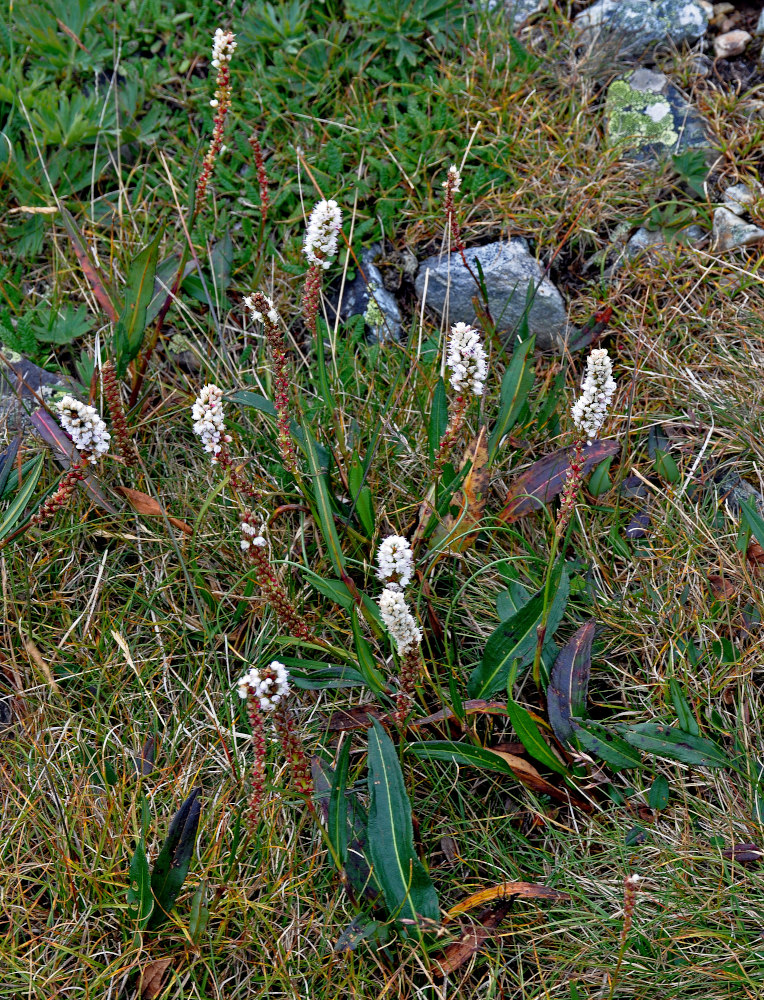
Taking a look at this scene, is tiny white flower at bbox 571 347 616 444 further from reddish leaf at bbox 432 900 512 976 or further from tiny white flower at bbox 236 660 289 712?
reddish leaf at bbox 432 900 512 976

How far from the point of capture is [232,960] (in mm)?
1968

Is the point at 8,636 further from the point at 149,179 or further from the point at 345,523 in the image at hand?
the point at 149,179

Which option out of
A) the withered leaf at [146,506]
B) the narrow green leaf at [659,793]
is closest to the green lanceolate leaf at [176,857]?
the withered leaf at [146,506]

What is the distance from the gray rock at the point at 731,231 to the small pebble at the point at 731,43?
719 millimetres

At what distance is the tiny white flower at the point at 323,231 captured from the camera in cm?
221

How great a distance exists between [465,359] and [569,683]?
88 centimetres

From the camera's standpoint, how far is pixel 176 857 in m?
1.92

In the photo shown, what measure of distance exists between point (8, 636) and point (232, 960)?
43.1 inches

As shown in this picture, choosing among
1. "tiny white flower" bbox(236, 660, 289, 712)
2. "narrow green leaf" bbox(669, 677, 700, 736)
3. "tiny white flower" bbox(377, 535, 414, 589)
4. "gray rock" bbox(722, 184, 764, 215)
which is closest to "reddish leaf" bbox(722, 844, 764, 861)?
"narrow green leaf" bbox(669, 677, 700, 736)

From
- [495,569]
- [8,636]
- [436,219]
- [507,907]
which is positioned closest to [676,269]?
[436,219]

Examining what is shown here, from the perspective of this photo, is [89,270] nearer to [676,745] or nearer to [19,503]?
[19,503]

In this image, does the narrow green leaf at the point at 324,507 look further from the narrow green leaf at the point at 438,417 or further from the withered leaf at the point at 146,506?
the withered leaf at the point at 146,506

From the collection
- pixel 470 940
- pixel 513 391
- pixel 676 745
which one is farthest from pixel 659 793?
pixel 513 391

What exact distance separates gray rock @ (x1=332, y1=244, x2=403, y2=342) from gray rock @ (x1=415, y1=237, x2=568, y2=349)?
0.43 feet
